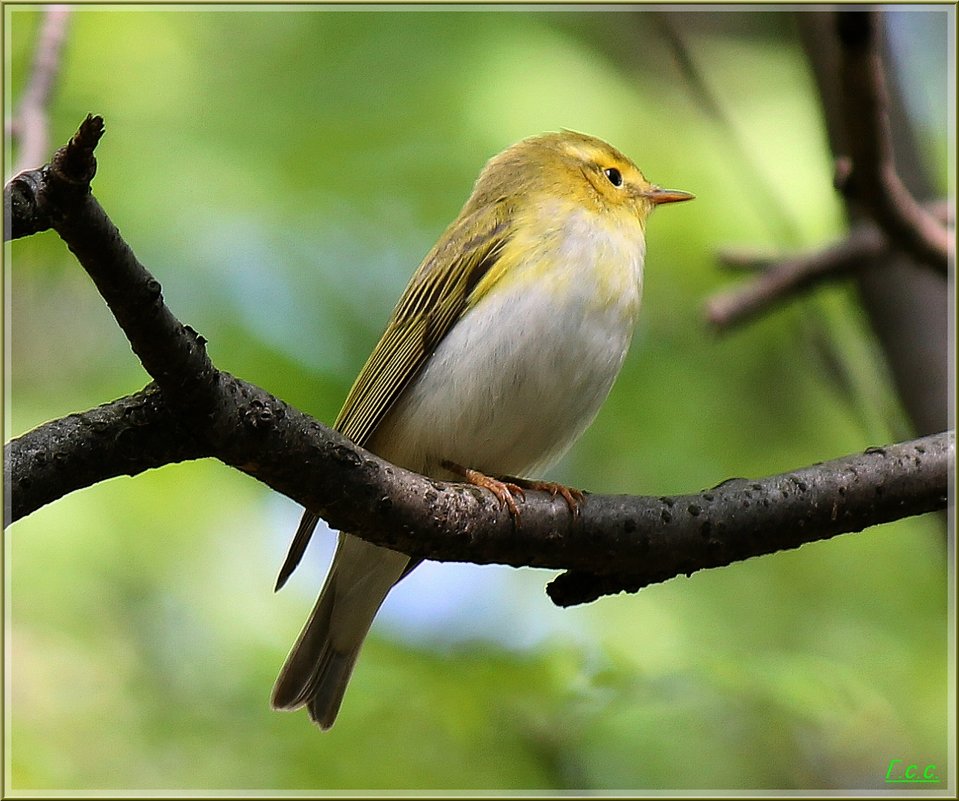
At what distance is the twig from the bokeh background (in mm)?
442

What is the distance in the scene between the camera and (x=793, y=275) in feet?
17.9

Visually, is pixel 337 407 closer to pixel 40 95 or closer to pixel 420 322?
pixel 420 322

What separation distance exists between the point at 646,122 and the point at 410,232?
1.44 m

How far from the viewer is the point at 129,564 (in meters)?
5.37

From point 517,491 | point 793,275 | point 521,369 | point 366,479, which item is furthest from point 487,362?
point 793,275

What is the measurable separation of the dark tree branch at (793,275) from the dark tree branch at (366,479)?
198 centimetres

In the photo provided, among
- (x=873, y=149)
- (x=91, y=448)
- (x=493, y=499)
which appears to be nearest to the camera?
(x=91, y=448)

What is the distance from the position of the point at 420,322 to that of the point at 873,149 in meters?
1.87

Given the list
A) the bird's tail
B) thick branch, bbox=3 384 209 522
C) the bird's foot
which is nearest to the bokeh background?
the bird's tail

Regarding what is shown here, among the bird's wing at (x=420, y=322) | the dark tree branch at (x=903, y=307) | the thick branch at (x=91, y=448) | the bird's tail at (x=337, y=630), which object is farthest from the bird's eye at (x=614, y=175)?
the thick branch at (x=91, y=448)

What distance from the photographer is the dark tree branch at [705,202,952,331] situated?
17.6 feet

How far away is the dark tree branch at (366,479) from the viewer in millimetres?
2109

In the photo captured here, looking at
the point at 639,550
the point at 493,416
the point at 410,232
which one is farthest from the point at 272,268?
the point at 639,550

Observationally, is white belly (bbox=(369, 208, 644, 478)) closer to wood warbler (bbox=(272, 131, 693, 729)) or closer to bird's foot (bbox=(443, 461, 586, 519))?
wood warbler (bbox=(272, 131, 693, 729))
